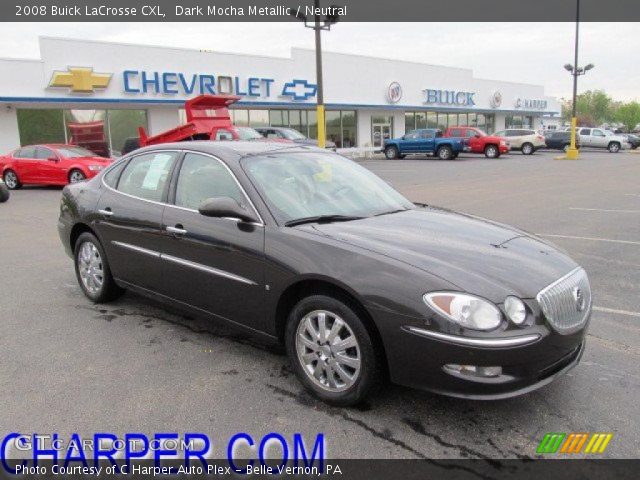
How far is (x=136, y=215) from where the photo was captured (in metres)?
4.61

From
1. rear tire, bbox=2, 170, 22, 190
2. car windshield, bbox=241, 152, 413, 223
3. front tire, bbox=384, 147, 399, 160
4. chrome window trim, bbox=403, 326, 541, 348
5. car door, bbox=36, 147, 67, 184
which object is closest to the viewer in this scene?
chrome window trim, bbox=403, 326, 541, 348

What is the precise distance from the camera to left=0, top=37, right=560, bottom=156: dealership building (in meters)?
22.2

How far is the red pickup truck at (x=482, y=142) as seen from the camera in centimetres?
3097

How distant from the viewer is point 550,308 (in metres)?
3.03

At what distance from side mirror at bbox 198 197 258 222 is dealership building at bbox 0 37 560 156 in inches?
831

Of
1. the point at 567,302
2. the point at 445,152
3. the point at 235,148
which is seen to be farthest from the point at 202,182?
the point at 445,152

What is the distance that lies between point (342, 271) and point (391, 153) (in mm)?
30019

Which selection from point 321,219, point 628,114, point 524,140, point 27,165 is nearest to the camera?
point 321,219

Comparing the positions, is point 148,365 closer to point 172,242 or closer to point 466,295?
point 172,242

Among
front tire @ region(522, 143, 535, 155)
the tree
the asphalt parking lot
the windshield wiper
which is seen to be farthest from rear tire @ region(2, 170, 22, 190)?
the tree

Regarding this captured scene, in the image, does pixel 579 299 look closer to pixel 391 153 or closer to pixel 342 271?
pixel 342 271

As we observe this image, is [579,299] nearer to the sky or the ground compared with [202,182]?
nearer to the ground

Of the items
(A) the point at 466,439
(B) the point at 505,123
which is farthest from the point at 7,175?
(B) the point at 505,123

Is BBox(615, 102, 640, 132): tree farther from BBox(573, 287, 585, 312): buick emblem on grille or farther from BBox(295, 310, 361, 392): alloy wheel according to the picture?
BBox(295, 310, 361, 392): alloy wheel
